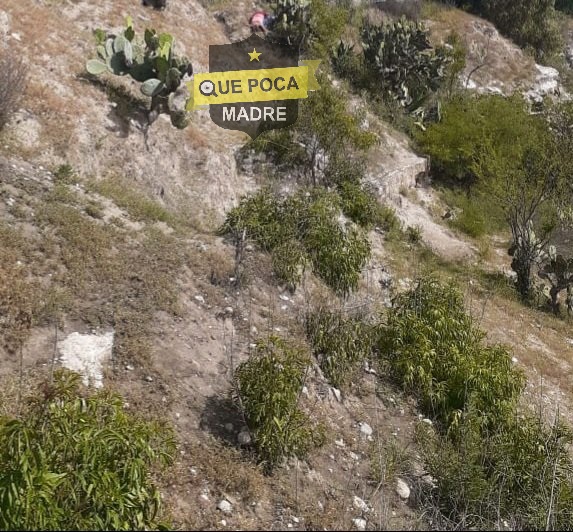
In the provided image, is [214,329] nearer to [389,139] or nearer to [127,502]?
[127,502]

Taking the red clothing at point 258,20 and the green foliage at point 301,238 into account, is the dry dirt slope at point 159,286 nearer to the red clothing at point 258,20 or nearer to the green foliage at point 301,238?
the green foliage at point 301,238

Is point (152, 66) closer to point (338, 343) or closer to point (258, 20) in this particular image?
point (338, 343)

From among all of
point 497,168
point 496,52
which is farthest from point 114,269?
point 496,52

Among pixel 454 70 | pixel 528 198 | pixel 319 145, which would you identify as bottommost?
pixel 528 198

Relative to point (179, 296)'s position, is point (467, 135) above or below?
below

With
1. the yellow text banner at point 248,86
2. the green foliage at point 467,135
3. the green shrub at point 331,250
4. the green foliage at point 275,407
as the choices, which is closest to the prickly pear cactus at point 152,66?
the yellow text banner at point 248,86

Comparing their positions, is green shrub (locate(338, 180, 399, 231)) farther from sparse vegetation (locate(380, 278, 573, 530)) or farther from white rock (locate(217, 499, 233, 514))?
white rock (locate(217, 499, 233, 514))

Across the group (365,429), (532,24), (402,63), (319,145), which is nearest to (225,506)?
(365,429)
